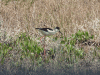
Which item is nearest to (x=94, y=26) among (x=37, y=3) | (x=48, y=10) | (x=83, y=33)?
(x=83, y=33)

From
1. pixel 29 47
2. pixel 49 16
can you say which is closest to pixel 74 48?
pixel 29 47

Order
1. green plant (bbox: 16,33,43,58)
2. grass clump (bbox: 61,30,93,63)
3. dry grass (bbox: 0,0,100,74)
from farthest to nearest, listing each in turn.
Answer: dry grass (bbox: 0,0,100,74) < green plant (bbox: 16,33,43,58) < grass clump (bbox: 61,30,93,63)

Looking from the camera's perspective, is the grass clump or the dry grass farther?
the dry grass

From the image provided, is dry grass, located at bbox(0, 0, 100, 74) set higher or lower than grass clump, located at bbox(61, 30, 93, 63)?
higher

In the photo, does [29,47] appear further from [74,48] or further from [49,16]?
[49,16]

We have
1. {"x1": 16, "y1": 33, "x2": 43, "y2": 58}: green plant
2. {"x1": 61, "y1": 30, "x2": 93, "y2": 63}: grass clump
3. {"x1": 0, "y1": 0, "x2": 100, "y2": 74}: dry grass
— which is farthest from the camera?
{"x1": 0, "y1": 0, "x2": 100, "y2": 74}: dry grass

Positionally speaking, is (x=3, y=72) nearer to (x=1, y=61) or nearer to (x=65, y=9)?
(x=1, y=61)

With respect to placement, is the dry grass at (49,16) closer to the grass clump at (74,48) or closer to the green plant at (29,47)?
the grass clump at (74,48)

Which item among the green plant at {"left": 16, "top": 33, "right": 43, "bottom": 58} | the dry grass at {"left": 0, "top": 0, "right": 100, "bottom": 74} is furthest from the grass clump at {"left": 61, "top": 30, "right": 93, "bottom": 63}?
the green plant at {"left": 16, "top": 33, "right": 43, "bottom": 58}

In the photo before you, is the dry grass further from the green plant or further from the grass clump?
the green plant
